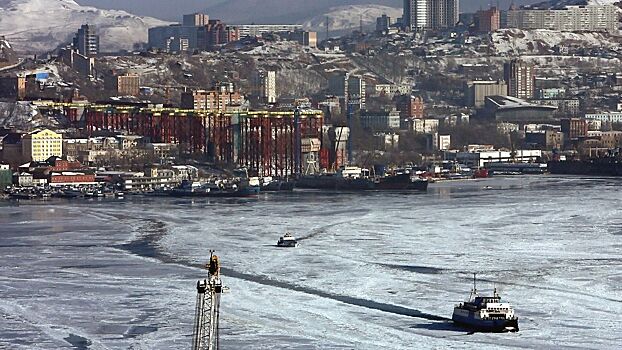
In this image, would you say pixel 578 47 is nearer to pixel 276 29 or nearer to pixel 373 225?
pixel 276 29

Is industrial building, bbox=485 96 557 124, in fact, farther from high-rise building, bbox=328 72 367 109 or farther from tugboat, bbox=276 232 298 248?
tugboat, bbox=276 232 298 248

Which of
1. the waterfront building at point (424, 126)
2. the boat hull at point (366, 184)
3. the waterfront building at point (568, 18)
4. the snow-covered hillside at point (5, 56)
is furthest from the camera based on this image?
the waterfront building at point (568, 18)

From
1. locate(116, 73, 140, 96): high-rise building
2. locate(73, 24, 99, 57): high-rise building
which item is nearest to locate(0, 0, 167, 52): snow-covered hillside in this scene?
locate(73, 24, 99, 57): high-rise building

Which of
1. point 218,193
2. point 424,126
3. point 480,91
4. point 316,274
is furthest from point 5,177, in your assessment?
point 480,91

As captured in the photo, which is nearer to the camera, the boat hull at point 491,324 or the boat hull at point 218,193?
the boat hull at point 491,324

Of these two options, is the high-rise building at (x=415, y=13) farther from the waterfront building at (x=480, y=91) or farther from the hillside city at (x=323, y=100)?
the waterfront building at (x=480, y=91)

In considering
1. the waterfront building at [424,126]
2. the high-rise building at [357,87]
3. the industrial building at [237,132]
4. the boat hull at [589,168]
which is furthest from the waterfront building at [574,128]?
the industrial building at [237,132]

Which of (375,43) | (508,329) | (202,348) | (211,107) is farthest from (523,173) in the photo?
(375,43)
